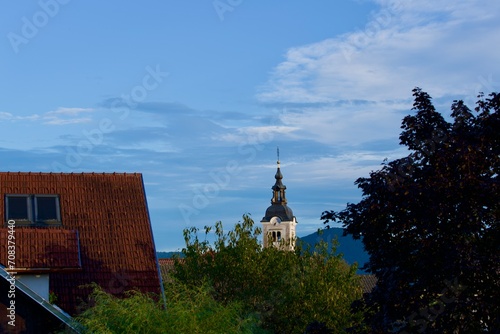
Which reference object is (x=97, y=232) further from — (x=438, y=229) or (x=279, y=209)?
(x=279, y=209)

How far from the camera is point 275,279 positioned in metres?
37.6

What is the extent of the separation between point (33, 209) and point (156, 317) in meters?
8.43

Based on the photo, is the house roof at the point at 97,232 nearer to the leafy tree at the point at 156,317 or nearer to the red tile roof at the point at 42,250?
the red tile roof at the point at 42,250

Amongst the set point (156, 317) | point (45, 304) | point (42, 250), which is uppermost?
point (42, 250)

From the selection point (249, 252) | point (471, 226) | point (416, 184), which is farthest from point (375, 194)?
point (249, 252)

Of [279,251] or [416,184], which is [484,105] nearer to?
[416,184]

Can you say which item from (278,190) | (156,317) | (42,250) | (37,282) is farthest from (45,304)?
(278,190)

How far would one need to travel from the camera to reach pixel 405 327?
17734mm

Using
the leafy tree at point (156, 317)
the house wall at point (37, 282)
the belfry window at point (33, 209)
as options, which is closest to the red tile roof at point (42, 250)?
the house wall at point (37, 282)

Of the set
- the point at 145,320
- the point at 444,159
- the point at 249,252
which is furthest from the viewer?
the point at 249,252

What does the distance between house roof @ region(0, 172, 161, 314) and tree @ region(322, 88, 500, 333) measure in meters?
7.54

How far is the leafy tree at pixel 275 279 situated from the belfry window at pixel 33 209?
9.96m

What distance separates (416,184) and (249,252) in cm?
2034

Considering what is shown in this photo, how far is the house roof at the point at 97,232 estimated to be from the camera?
23.8 meters
